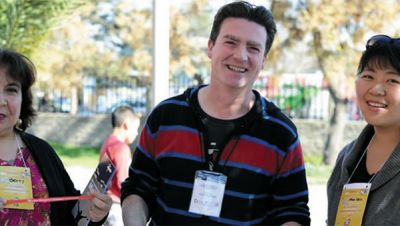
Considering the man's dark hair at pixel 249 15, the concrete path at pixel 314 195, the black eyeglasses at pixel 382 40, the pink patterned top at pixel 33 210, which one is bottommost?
the concrete path at pixel 314 195

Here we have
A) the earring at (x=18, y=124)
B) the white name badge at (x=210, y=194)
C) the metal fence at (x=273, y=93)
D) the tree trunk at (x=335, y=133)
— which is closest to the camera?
the white name badge at (x=210, y=194)

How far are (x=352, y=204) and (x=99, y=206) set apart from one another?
108 cm

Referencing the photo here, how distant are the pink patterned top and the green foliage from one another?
3248mm

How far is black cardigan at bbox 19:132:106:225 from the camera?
103 inches

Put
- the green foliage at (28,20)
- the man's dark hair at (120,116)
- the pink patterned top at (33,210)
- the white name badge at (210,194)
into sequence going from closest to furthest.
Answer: the white name badge at (210,194) < the pink patterned top at (33,210) < the green foliage at (28,20) < the man's dark hair at (120,116)

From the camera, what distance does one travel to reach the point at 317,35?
12.9m

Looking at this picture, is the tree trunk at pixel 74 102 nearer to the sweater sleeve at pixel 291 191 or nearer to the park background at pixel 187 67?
the park background at pixel 187 67

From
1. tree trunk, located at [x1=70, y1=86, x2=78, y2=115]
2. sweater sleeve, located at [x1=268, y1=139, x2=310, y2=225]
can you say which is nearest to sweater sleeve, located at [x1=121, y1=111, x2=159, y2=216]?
sweater sleeve, located at [x1=268, y1=139, x2=310, y2=225]

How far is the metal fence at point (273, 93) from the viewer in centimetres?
1636

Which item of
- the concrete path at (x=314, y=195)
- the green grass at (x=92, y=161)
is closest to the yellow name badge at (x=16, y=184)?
the concrete path at (x=314, y=195)

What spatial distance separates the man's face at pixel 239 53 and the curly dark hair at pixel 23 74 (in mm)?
871

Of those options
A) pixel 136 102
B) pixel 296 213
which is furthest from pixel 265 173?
pixel 136 102

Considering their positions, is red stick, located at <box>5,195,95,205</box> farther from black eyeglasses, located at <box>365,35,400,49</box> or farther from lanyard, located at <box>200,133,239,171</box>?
black eyeglasses, located at <box>365,35,400,49</box>

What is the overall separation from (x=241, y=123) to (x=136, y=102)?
15072 millimetres
